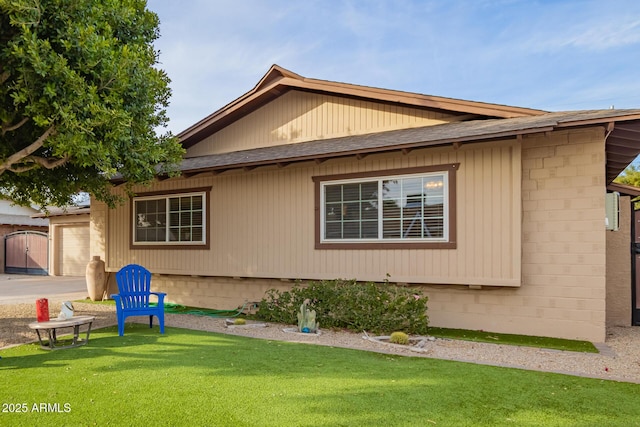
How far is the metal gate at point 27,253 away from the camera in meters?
18.4

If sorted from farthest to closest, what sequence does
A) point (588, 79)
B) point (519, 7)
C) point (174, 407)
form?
point (588, 79)
point (519, 7)
point (174, 407)

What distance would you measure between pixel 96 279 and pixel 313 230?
6.08m

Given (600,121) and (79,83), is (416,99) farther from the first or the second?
(79,83)

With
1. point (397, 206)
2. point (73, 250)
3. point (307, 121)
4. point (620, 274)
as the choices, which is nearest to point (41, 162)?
point (307, 121)

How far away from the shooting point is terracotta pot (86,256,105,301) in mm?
10414

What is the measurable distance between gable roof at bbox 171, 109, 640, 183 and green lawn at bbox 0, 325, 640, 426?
320 centimetres

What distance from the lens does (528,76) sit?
23.0m

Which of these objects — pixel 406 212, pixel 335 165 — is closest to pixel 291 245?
pixel 335 165

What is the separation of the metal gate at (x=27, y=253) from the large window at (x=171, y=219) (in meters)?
11.0

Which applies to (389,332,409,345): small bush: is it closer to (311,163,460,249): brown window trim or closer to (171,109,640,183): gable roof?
(311,163,460,249): brown window trim

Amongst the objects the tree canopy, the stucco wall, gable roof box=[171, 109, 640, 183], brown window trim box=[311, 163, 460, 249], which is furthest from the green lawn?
the tree canopy

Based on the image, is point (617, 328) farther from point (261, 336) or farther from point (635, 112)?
point (261, 336)

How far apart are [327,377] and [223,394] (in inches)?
41.7

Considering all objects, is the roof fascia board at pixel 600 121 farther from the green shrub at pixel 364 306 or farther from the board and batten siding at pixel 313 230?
the green shrub at pixel 364 306
